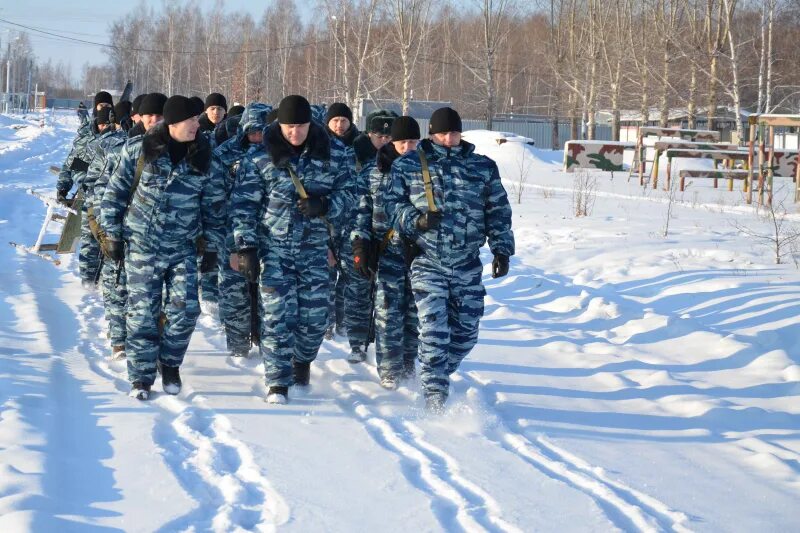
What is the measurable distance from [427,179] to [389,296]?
3.24 feet

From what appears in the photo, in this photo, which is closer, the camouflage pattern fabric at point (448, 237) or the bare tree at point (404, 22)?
the camouflage pattern fabric at point (448, 237)

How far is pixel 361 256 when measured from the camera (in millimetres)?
6504

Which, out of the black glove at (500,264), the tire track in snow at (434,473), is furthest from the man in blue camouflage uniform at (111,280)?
the black glove at (500,264)

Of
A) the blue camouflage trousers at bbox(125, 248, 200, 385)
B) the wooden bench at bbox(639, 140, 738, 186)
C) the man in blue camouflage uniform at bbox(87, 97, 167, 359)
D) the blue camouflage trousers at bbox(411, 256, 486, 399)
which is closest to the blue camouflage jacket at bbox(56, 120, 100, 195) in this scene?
the man in blue camouflage uniform at bbox(87, 97, 167, 359)

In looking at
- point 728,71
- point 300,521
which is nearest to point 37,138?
point 728,71

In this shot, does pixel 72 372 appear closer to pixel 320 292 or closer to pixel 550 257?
pixel 320 292

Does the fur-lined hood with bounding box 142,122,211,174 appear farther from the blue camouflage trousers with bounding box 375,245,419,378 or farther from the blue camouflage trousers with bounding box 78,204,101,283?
the blue camouflage trousers with bounding box 78,204,101,283

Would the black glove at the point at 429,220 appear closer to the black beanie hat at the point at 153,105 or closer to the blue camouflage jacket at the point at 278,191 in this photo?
the blue camouflage jacket at the point at 278,191

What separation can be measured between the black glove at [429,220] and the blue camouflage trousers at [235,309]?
6.60ft

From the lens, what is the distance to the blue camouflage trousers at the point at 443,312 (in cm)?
608

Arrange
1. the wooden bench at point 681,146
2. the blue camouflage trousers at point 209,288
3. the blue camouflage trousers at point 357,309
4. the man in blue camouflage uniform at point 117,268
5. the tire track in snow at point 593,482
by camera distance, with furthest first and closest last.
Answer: the wooden bench at point 681,146
the blue camouflage trousers at point 209,288
the blue camouflage trousers at point 357,309
the man in blue camouflage uniform at point 117,268
the tire track in snow at point 593,482

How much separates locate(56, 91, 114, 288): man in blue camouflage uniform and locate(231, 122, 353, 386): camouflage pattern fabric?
421 centimetres

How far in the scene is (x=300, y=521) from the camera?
4.16 metres

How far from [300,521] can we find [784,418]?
3.57 metres
